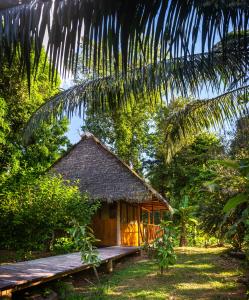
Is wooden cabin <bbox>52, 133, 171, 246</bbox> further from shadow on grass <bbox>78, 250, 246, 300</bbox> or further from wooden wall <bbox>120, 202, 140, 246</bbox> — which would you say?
shadow on grass <bbox>78, 250, 246, 300</bbox>

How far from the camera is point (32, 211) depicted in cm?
998

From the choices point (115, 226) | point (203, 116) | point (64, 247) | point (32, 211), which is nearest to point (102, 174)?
point (115, 226)

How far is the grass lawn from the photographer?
623 centimetres

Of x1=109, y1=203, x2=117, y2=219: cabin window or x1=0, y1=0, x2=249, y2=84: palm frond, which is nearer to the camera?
x1=0, y1=0, x2=249, y2=84: palm frond

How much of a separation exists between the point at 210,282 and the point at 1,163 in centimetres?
908

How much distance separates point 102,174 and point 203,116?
27.8 ft

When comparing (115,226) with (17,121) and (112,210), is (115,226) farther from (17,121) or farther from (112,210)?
(17,121)

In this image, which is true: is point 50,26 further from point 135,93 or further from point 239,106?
point 239,106

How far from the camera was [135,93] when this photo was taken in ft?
11.9

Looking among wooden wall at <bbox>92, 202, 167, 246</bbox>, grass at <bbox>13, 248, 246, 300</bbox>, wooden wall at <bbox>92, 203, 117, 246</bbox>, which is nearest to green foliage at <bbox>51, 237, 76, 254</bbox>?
grass at <bbox>13, 248, 246, 300</bbox>

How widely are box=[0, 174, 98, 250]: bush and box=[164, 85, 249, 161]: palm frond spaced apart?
4.96 metres

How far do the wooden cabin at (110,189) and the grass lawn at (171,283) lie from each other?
316 centimetres

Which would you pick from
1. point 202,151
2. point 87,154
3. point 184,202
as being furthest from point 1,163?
point 202,151

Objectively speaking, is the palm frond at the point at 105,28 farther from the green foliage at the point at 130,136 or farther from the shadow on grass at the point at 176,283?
the green foliage at the point at 130,136
